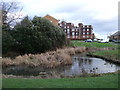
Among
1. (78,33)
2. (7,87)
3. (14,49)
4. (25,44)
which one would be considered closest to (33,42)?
(25,44)

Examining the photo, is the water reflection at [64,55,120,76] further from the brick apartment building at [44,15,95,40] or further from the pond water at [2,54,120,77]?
the brick apartment building at [44,15,95,40]

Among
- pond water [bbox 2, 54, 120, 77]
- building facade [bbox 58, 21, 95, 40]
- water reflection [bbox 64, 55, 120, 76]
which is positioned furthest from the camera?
building facade [bbox 58, 21, 95, 40]

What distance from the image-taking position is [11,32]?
77.3ft

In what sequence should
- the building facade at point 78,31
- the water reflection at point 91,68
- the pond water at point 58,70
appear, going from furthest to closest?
1. the building facade at point 78,31
2. the water reflection at point 91,68
3. the pond water at point 58,70

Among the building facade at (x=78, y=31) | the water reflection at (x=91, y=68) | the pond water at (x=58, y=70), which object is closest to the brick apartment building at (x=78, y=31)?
the building facade at (x=78, y=31)

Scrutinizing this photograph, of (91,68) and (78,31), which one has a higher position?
(78,31)

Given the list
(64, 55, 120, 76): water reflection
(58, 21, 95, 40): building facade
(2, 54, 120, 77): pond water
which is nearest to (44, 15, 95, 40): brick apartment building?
(58, 21, 95, 40): building facade

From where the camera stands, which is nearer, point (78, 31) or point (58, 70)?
point (58, 70)

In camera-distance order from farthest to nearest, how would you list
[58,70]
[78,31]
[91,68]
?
[78,31], [91,68], [58,70]

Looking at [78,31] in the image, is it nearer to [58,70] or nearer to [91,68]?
[91,68]

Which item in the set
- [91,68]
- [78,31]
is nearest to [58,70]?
[91,68]

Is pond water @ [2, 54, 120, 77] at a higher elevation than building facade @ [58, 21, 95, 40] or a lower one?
lower

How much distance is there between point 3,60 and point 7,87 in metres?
12.2

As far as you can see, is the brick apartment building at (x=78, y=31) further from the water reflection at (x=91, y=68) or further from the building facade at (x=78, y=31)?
the water reflection at (x=91, y=68)
